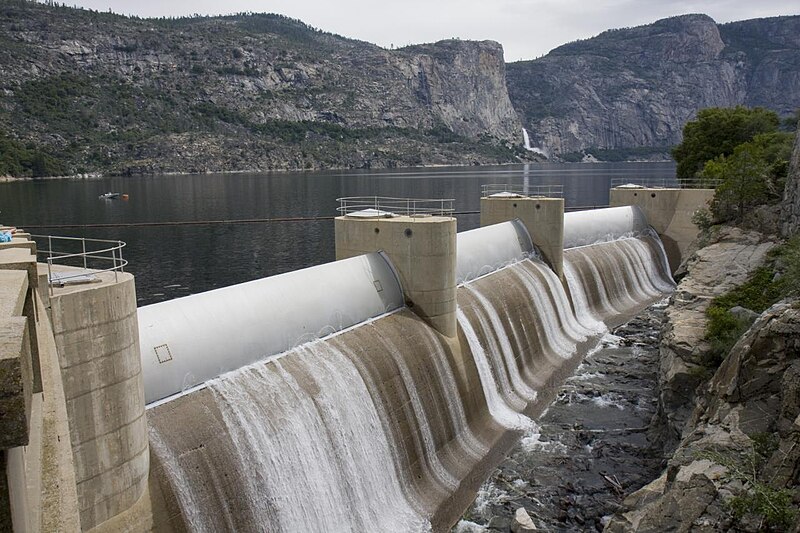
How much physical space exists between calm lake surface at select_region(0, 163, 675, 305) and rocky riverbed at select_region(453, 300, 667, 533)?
20166 mm

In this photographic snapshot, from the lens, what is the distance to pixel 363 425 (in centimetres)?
1872

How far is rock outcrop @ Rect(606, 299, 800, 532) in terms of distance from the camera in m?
11.5

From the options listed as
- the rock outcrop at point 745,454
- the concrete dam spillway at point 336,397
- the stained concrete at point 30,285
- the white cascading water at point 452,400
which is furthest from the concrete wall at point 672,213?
the stained concrete at point 30,285

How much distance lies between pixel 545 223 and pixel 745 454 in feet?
82.2

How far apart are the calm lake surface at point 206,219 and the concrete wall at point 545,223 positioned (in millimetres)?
16807

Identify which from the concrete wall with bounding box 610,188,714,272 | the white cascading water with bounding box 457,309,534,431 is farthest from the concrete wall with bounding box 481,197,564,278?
the concrete wall with bounding box 610,188,714,272

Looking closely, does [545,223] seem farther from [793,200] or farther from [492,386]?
[492,386]

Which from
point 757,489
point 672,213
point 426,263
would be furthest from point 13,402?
point 672,213

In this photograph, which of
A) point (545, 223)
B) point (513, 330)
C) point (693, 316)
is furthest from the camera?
point (545, 223)

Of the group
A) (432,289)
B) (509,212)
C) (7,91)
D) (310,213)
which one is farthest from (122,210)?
(7,91)

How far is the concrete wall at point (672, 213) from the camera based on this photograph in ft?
161

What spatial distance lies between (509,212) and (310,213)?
43452 mm

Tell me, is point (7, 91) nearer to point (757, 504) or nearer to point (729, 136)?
point (729, 136)

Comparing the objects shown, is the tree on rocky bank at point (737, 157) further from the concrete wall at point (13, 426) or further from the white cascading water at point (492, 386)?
the concrete wall at point (13, 426)
